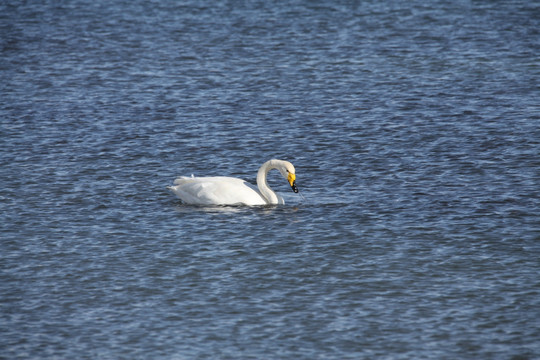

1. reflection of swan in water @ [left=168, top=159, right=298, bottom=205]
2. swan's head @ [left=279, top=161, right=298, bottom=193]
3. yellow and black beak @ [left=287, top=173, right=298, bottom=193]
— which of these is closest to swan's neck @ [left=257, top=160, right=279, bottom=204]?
reflection of swan in water @ [left=168, top=159, right=298, bottom=205]

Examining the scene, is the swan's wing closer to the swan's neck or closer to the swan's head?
the swan's neck

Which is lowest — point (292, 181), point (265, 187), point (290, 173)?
point (265, 187)

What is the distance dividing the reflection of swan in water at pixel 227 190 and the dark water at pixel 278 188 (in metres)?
0.26

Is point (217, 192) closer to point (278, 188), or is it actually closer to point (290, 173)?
point (290, 173)

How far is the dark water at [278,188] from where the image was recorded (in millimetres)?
14461

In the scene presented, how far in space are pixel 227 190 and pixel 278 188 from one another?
1949 millimetres

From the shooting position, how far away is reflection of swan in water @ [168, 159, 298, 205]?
64.6 feet

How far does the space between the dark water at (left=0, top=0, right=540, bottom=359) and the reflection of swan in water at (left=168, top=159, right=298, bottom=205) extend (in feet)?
0.86

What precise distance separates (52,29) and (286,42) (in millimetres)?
8662

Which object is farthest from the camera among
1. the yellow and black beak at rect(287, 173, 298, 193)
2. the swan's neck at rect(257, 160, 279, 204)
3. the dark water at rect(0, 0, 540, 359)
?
the swan's neck at rect(257, 160, 279, 204)

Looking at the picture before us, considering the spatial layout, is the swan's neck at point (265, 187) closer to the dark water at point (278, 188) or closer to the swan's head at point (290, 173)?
the swan's head at point (290, 173)

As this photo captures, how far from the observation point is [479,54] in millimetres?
31438

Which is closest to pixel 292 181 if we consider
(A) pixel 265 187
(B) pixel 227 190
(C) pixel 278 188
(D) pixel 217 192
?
(A) pixel 265 187

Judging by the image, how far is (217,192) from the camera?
64.6ft
